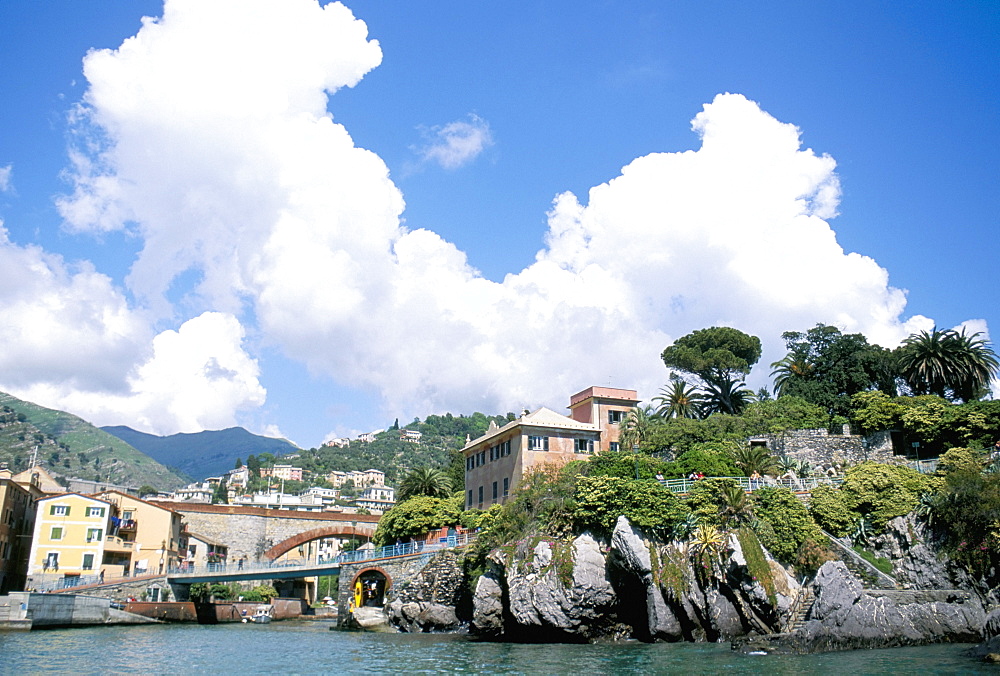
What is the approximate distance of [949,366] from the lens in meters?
53.1

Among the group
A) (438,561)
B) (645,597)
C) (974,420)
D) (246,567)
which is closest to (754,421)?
(974,420)

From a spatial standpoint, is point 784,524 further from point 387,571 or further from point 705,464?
point 387,571

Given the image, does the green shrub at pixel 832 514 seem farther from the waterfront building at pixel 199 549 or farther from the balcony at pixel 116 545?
the waterfront building at pixel 199 549

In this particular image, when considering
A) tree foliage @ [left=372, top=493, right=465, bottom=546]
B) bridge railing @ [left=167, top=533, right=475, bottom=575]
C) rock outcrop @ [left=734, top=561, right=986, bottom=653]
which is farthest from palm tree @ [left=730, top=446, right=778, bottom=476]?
tree foliage @ [left=372, top=493, right=465, bottom=546]

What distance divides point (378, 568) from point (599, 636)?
21032 millimetres

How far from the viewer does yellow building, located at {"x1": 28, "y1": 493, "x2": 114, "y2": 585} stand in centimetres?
6347

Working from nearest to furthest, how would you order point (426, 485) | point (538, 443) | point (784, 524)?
point (784, 524), point (538, 443), point (426, 485)

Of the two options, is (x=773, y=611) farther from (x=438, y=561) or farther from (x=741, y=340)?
(x=741, y=340)

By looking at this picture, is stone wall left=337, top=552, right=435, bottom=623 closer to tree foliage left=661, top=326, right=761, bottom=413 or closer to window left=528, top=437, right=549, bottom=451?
window left=528, top=437, right=549, bottom=451

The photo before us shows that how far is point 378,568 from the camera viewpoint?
5306 centimetres

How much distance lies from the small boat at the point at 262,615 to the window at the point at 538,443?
92.8ft

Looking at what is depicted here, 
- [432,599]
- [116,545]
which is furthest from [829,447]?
[116,545]

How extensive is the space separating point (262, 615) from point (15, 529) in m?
22.4

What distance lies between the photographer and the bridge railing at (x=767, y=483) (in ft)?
132
